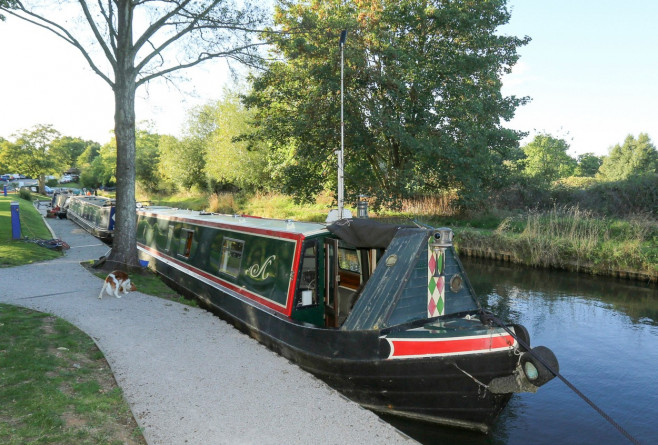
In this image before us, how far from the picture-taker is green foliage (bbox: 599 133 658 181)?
37.9 meters

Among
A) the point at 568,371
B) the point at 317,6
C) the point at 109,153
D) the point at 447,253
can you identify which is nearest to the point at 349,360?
the point at 447,253

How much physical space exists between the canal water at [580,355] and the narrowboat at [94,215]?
14.1m

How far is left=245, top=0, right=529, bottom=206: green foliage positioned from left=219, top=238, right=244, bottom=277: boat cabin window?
974cm

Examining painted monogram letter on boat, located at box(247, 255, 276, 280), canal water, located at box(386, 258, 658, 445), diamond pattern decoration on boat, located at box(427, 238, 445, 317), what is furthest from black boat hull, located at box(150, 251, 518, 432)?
painted monogram letter on boat, located at box(247, 255, 276, 280)

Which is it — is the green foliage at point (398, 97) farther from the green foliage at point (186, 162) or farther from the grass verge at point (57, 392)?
the green foliage at point (186, 162)

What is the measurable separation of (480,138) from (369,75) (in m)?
5.02

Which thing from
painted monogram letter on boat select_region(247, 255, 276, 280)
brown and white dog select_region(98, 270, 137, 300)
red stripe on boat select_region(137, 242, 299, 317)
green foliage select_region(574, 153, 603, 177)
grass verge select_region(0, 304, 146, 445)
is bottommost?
grass verge select_region(0, 304, 146, 445)

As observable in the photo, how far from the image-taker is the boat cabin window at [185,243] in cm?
983

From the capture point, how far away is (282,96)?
1820cm

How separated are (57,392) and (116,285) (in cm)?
444

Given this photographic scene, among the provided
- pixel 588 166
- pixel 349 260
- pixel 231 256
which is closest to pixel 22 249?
pixel 231 256

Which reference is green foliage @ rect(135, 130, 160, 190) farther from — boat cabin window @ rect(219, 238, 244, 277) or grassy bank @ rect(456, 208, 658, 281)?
boat cabin window @ rect(219, 238, 244, 277)

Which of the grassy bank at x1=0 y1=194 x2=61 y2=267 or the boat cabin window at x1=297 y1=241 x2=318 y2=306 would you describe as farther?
the grassy bank at x1=0 y1=194 x2=61 y2=267

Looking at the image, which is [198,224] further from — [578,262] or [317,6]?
[317,6]
